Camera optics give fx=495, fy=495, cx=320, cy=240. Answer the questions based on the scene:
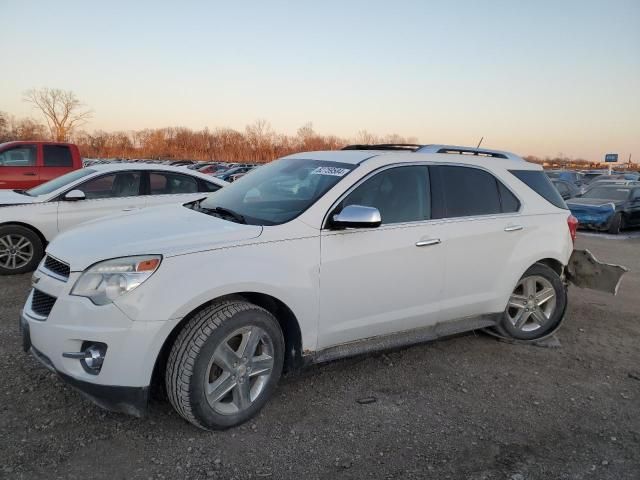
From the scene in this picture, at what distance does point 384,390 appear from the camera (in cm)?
373

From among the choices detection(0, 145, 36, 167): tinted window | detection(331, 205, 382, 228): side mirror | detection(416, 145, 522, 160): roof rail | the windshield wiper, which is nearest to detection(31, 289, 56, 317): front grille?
the windshield wiper

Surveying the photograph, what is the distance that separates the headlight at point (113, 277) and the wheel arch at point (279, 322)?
14.5 inches

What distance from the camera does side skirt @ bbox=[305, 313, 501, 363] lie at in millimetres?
3502

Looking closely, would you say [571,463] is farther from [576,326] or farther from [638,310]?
[638,310]

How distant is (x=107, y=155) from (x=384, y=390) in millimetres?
84936

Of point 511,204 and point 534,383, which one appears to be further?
point 511,204

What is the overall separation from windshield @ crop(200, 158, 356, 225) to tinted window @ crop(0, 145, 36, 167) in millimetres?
7983

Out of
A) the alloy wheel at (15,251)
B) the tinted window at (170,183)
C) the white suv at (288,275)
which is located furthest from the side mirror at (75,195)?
the white suv at (288,275)

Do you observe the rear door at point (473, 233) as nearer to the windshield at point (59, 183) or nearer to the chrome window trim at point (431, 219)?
the chrome window trim at point (431, 219)

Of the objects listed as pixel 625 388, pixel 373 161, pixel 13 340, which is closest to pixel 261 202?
pixel 373 161

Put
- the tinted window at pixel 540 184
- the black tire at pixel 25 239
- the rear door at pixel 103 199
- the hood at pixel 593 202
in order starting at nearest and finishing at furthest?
the tinted window at pixel 540 184 < the black tire at pixel 25 239 < the rear door at pixel 103 199 < the hood at pixel 593 202

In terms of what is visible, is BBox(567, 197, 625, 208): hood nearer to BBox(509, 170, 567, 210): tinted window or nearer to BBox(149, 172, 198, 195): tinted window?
BBox(509, 170, 567, 210): tinted window

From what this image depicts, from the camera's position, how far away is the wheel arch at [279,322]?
2.98m

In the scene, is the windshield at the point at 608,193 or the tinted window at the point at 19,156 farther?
the windshield at the point at 608,193
